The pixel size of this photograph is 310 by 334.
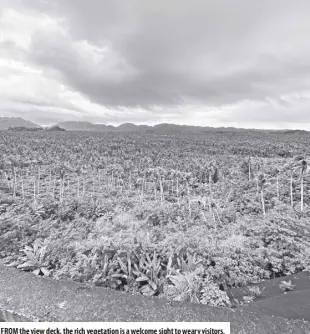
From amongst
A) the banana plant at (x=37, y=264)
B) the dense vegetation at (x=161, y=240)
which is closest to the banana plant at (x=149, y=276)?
the dense vegetation at (x=161, y=240)

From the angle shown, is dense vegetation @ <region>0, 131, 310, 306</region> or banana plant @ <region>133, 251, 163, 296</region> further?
dense vegetation @ <region>0, 131, 310, 306</region>

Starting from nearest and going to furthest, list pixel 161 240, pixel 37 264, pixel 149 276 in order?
pixel 149 276 → pixel 37 264 → pixel 161 240

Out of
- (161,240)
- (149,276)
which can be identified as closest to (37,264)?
(149,276)

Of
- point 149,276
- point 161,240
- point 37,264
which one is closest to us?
point 149,276

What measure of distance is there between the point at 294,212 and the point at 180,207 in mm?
8616

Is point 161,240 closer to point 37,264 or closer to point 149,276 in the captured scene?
point 149,276

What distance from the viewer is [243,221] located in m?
13.7

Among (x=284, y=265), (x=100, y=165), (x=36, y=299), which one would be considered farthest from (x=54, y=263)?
(x=100, y=165)

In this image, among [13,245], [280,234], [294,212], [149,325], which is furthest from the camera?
[294,212]

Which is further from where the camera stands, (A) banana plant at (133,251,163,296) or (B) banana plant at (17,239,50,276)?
(B) banana plant at (17,239,50,276)

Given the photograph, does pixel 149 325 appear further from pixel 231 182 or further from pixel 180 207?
pixel 231 182

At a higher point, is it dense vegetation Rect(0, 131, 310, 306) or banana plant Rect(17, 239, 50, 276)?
banana plant Rect(17, 239, 50, 276)

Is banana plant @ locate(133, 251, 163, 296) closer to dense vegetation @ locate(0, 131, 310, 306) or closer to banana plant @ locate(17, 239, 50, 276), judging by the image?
dense vegetation @ locate(0, 131, 310, 306)

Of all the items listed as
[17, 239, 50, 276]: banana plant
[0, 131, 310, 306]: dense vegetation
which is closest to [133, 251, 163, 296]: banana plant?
[0, 131, 310, 306]: dense vegetation
